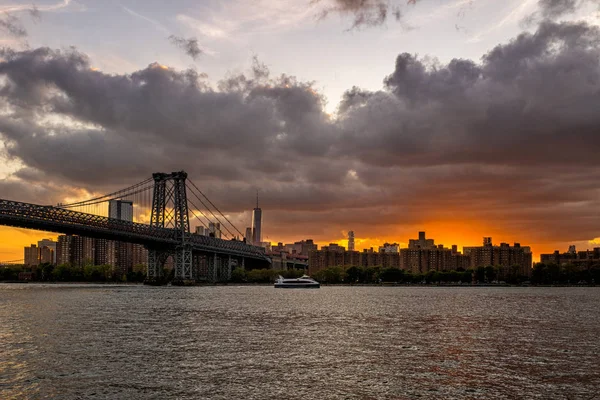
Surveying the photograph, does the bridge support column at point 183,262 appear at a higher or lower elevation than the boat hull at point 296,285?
higher

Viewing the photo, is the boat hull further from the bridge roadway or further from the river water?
the river water

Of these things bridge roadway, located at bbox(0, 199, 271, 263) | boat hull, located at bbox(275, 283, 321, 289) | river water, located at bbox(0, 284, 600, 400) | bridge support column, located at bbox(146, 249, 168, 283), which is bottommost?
boat hull, located at bbox(275, 283, 321, 289)

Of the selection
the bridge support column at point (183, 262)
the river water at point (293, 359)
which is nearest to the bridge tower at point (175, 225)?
the bridge support column at point (183, 262)

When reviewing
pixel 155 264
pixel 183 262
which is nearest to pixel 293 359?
pixel 183 262

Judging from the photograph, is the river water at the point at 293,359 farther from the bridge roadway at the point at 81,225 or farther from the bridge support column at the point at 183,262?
the bridge support column at the point at 183,262

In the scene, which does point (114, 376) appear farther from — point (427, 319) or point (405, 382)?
point (427, 319)

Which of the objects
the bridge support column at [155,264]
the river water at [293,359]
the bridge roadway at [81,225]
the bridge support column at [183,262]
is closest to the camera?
the river water at [293,359]

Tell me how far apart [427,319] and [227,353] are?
102 feet

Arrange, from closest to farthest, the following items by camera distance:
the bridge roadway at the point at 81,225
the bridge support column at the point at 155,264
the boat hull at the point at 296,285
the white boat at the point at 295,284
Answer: the bridge roadway at the point at 81,225, the bridge support column at the point at 155,264, the boat hull at the point at 296,285, the white boat at the point at 295,284

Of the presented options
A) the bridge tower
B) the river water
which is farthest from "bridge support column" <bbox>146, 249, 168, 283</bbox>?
the river water

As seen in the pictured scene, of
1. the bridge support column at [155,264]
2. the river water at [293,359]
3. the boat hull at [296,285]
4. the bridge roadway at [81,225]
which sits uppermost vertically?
the bridge roadway at [81,225]

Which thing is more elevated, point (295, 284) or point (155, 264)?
point (155, 264)

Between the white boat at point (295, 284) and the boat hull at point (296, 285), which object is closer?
the boat hull at point (296, 285)

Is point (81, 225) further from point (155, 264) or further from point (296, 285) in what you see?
point (296, 285)
